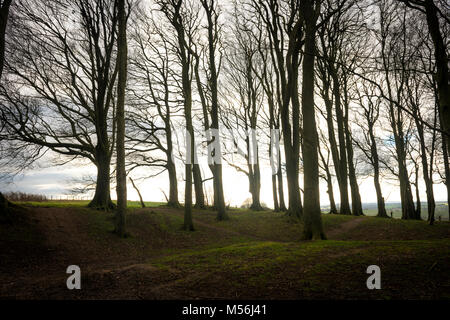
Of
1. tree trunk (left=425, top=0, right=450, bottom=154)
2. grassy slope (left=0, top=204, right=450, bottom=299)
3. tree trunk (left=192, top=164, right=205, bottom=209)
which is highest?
tree trunk (left=425, top=0, right=450, bottom=154)

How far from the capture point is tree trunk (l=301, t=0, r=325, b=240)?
28.5 feet

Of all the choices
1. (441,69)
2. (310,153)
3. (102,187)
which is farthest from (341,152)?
(102,187)

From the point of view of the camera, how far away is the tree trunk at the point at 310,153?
8672mm

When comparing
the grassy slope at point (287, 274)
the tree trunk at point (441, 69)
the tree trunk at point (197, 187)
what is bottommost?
the grassy slope at point (287, 274)

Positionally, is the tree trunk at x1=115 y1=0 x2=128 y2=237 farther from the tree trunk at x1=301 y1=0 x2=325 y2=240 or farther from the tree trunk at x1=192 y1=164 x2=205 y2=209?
the tree trunk at x1=192 y1=164 x2=205 y2=209

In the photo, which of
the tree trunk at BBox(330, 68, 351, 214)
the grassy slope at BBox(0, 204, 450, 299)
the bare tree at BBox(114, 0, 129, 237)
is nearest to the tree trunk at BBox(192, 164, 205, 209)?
the bare tree at BBox(114, 0, 129, 237)

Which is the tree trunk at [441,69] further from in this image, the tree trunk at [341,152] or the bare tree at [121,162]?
the tree trunk at [341,152]

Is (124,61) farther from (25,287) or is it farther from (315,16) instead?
(25,287)

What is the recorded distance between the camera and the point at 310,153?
29.0 ft

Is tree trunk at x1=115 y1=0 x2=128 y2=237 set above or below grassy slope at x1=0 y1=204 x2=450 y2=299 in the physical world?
above

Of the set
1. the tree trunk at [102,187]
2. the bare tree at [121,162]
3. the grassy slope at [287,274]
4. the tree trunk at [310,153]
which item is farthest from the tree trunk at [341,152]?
the tree trunk at [102,187]

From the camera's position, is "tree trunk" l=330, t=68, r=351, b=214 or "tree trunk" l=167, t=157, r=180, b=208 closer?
"tree trunk" l=330, t=68, r=351, b=214

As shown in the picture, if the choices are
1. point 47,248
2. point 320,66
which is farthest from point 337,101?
point 47,248
